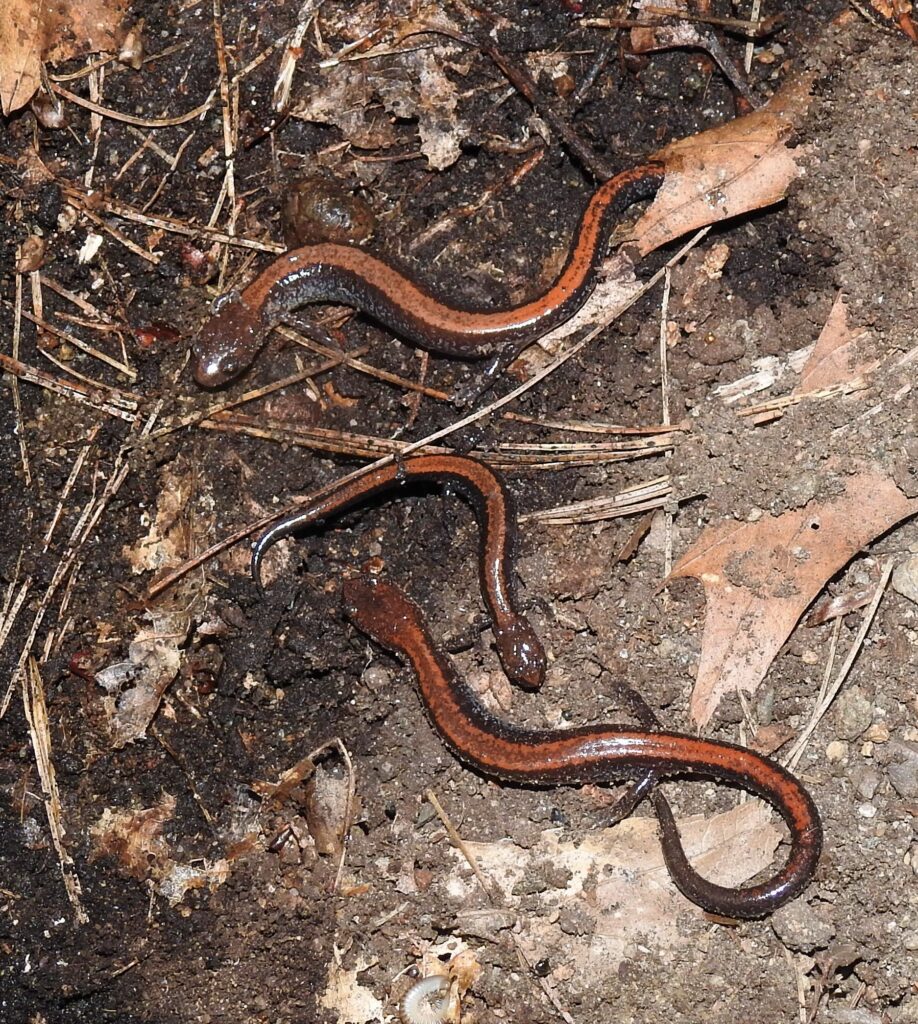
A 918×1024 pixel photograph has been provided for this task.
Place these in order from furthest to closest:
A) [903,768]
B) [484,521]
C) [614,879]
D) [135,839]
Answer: [484,521] < [135,839] < [614,879] < [903,768]

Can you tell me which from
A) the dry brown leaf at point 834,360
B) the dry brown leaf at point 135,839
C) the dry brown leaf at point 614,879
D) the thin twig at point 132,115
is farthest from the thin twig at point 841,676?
the thin twig at point 132,115

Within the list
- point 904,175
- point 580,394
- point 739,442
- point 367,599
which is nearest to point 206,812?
point 367,599

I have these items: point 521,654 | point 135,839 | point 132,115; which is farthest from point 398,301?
point 135,839

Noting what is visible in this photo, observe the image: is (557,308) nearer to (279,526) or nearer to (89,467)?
(279,526)

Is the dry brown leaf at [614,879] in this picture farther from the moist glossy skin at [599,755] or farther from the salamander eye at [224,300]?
the salamander eye at [224,300]

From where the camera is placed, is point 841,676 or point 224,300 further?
point 224,300

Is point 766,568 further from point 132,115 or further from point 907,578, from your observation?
point 132,115
